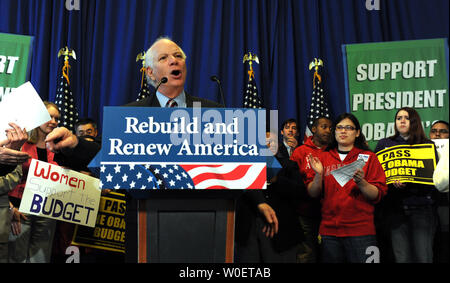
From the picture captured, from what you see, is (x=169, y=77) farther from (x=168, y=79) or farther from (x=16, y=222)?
(x=16, y=222)

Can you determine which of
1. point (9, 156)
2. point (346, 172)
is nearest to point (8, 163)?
point (9, 156)

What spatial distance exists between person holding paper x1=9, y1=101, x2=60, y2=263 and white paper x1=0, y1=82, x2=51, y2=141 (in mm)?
1168

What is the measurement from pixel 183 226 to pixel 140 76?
4508 millimetres

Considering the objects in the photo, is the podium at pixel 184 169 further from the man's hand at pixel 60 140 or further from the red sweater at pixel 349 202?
the red sweater at pixel 349 202

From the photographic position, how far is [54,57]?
5984mm

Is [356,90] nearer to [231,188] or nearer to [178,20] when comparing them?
[178,20]

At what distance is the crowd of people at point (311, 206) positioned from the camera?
106 inches

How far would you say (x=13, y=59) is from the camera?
559cm

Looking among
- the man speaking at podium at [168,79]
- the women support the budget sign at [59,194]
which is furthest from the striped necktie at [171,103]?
the women support the budget sign at [59,194]

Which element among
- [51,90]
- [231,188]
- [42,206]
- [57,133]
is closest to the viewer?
[231,188]

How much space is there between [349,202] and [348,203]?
0.01 m

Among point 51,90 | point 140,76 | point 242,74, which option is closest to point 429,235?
point 242,74

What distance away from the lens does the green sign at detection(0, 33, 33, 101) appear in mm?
5547
